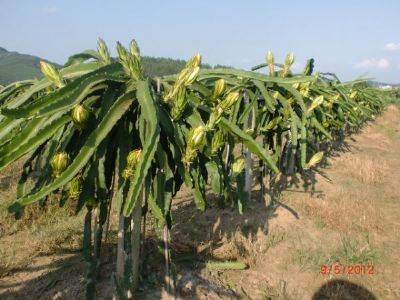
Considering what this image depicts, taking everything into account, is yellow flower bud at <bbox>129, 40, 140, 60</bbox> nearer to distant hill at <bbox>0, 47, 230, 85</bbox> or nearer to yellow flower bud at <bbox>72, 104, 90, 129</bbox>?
yellow flower bud at <bbox>72, 104, 90, 129</bbox>

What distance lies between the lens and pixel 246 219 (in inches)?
153

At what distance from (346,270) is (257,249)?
83 cm

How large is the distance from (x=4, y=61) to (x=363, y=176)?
93905mm

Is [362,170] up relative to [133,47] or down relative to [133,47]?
down

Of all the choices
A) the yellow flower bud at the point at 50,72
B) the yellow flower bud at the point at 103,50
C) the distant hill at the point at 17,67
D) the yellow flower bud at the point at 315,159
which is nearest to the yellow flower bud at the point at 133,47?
the yellow flower bud at the point at 103,50

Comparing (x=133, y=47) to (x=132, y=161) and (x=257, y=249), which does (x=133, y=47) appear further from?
(x=257, y=249)

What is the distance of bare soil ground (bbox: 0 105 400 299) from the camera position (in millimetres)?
2879

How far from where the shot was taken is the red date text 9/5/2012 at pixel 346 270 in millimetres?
3389

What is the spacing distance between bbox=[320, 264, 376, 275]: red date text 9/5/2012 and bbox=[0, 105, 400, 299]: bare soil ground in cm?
1

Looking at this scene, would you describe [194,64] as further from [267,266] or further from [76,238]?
[76,238]

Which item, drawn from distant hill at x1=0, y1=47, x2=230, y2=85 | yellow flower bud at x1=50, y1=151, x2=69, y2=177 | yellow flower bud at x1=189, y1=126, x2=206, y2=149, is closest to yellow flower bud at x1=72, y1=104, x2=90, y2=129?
yellow flower bud at x1=50, y1=151, x2=69, y2=177

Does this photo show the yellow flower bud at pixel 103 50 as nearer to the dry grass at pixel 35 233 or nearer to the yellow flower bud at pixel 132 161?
the yellow flower bud at pixel 132 161

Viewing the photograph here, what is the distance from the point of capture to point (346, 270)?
11.2 ft

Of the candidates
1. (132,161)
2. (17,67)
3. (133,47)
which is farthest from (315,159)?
(17,67)
